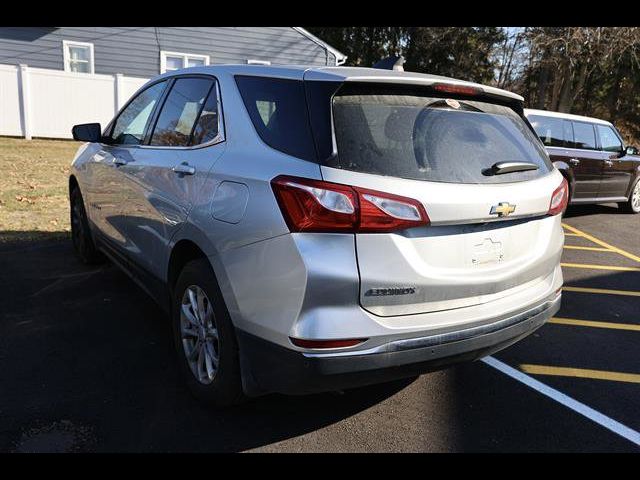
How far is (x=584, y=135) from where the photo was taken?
9.30 m

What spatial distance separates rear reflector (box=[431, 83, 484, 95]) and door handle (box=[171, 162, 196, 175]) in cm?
134

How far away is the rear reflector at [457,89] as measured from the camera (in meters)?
2.57

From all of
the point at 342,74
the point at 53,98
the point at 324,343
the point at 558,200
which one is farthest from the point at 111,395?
the point at 53,98

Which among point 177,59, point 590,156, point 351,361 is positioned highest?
point 177,59

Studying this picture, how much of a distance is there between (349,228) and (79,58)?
17.3 m

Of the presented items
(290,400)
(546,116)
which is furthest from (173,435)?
(546,116)

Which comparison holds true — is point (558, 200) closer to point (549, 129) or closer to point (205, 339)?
point (205, 339)

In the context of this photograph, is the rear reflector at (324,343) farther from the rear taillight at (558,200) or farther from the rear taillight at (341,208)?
the rear taillight at (558,200)

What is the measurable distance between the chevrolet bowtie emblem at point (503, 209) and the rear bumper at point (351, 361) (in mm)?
533

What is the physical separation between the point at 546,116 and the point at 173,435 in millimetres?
8179

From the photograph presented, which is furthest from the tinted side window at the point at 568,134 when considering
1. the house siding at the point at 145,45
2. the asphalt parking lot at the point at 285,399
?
the house siding at the point at 145,45

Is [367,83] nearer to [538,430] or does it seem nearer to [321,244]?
[321,244]

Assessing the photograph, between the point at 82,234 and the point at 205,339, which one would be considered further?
the point at 82,234

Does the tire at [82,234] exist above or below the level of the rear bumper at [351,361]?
below
